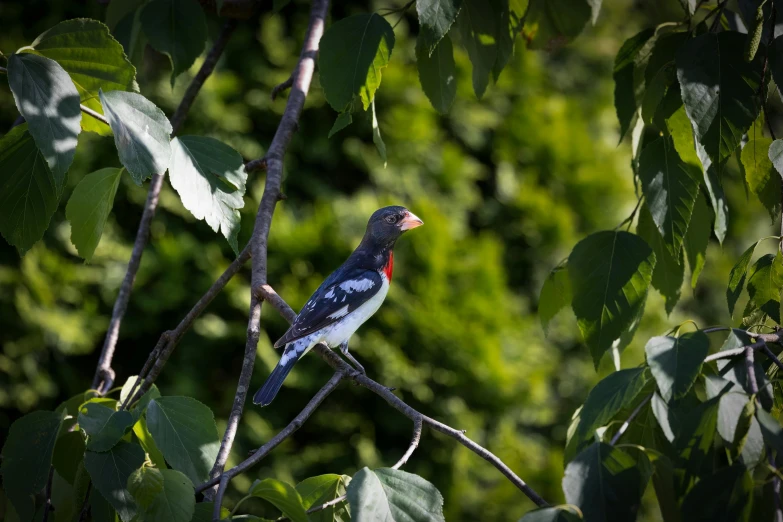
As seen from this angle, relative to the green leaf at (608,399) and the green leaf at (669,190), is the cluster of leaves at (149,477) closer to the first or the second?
the green leaf at (608,399)

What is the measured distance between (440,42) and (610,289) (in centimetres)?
96

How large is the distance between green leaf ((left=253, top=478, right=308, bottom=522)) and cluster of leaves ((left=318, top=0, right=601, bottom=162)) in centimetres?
89

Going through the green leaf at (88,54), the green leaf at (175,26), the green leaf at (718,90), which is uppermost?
the green leaf at (718,90)

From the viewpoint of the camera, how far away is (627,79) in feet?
7.38

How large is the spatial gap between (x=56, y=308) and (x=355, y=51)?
3.01m

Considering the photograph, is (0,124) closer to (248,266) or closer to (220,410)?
(248,266)

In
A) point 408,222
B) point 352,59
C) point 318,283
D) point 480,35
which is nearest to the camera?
point 352,59

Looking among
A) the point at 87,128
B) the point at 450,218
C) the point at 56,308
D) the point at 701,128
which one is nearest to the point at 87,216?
the point at 87,128

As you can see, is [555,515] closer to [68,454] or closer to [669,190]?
[669,190]

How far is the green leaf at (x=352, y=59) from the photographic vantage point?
193 cm

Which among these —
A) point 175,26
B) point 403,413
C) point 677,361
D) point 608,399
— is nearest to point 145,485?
point 403,413

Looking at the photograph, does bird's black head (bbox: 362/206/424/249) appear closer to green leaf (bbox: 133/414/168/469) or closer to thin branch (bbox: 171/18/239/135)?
thin branch (bbox: 171/18/239/135)

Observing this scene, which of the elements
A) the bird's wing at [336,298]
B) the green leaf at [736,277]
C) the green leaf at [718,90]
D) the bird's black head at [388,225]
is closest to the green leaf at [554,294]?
the green leaf at [736,277]

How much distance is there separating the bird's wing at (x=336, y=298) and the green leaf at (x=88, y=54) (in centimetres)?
123
